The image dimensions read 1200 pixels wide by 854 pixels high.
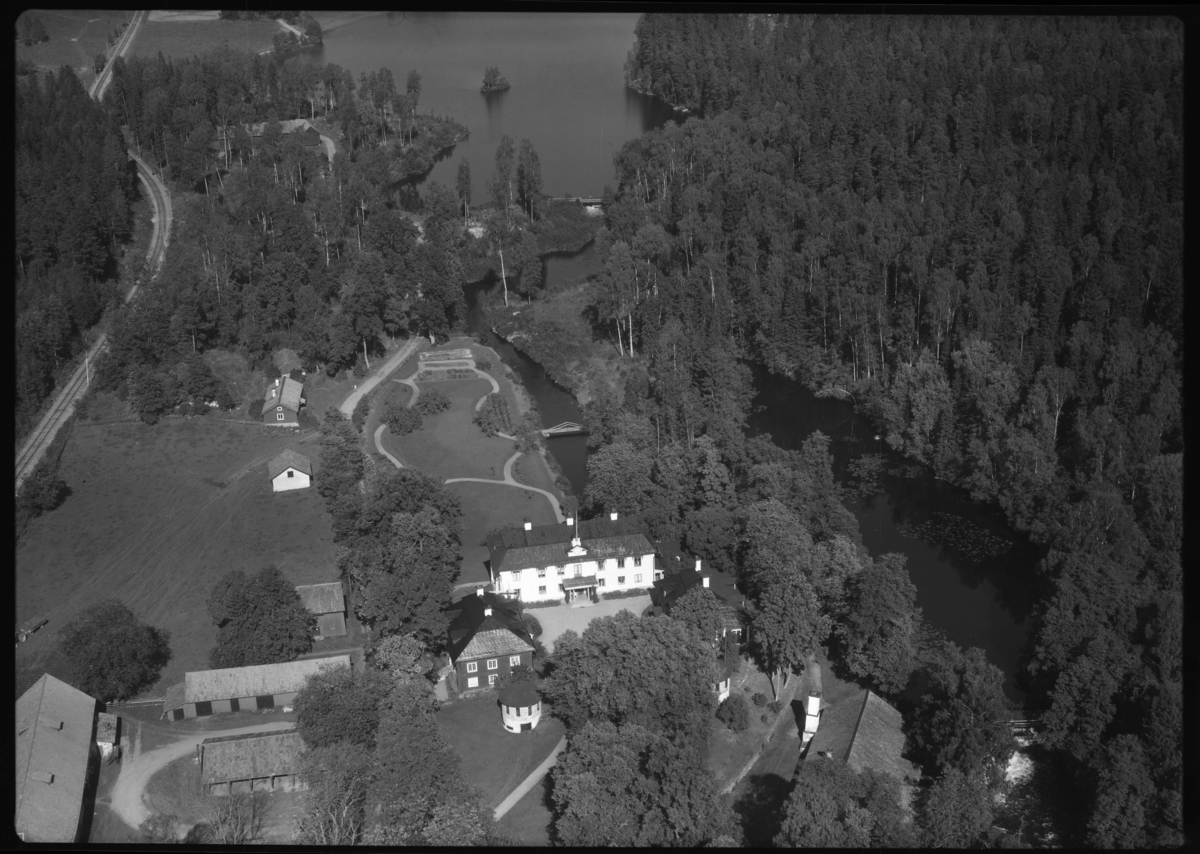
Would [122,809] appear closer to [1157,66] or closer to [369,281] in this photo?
[369,281]

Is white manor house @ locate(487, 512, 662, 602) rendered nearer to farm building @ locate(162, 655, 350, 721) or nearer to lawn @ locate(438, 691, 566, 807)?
lawn @ locate(438, 691, 566, 807)

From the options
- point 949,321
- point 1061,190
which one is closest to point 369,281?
point 949,321

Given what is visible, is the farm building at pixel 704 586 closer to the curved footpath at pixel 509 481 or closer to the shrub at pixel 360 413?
the curved footpath at pixel 509 481

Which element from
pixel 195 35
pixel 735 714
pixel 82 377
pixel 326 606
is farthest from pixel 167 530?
pixel 195 35

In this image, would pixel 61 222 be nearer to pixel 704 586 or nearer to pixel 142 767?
pixel 142 767
